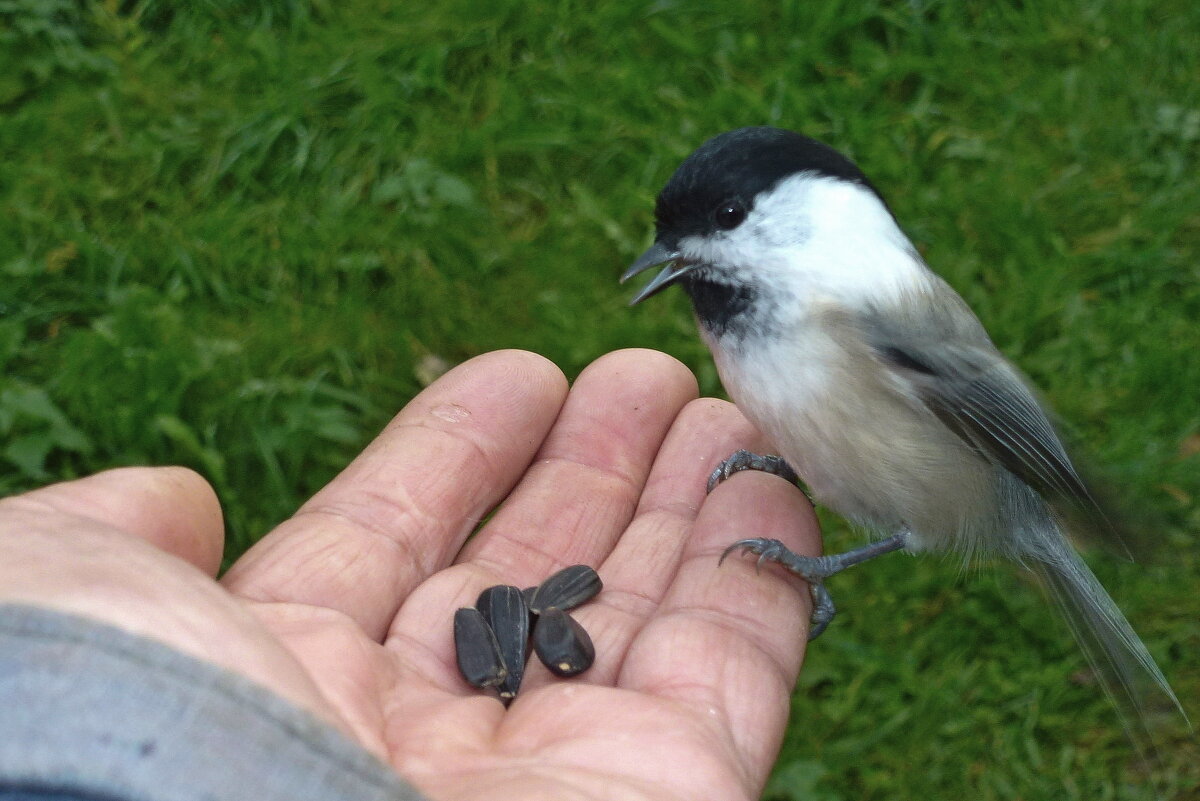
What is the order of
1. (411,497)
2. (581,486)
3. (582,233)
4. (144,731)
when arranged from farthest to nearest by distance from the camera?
(582,233) < (581,486) < (411,497) < (144,731)

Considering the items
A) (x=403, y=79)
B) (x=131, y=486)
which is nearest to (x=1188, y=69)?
(x=403, y=79)

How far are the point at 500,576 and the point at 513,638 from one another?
0.21 metres

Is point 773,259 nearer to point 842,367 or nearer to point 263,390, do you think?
point 842,367

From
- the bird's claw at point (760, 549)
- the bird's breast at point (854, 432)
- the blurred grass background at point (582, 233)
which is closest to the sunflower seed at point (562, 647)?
the bird's claw at point (760, 549)

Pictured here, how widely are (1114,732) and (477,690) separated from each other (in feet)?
4.62

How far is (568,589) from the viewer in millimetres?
1675

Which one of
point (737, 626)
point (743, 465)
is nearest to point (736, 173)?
point (743, 465)

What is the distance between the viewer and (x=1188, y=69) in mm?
3205

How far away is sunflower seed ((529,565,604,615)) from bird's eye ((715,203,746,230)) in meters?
Answer: 0.58

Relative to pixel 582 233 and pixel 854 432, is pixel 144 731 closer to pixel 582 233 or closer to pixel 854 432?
pixel 854 432

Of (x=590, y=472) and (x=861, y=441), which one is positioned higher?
(x=861, y=441)

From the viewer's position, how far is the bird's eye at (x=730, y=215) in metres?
1.62

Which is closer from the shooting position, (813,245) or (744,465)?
(813,245)

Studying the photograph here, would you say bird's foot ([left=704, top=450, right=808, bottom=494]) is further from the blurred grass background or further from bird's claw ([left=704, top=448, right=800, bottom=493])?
the blurred grass background
